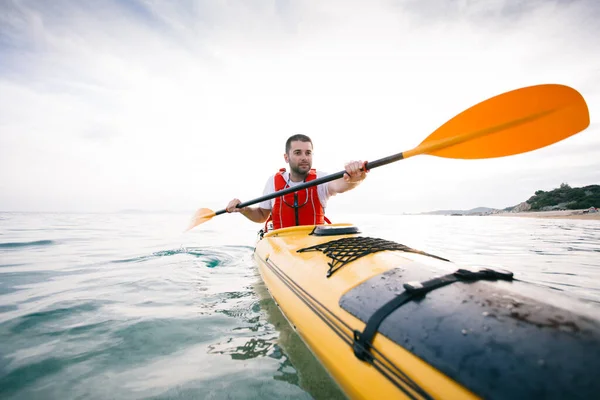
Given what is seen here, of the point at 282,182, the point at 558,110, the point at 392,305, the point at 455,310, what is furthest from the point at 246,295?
the point at 558,110

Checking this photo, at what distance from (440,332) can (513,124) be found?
189 cm

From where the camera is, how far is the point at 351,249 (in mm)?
2320

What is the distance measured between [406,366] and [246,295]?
2977 mm

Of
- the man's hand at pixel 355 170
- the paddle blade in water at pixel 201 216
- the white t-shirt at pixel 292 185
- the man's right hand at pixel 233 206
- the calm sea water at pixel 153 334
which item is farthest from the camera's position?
the paddle blade in water at pixel 201 216

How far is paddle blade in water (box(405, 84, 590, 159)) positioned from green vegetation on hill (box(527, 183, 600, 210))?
1836 inches

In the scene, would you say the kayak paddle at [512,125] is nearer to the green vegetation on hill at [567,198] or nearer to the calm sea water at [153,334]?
the calm sea water at [153,334]

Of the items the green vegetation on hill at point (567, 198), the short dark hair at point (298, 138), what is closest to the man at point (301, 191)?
the short dark hair at point (298, 138)

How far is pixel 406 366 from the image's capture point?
3.89 ft

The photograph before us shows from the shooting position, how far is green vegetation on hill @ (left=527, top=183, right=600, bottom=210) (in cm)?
3547

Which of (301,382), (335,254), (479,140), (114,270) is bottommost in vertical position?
(301,382)

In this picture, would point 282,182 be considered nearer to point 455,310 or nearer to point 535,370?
point 455,310

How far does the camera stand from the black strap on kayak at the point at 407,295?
1389 millimetres

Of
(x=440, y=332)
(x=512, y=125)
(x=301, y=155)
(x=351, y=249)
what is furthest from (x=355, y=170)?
(x=440, y=332)

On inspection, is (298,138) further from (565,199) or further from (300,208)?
(565,199)
